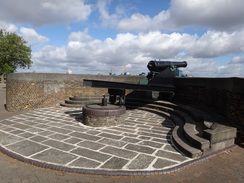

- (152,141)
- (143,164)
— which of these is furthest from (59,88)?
(143,164)

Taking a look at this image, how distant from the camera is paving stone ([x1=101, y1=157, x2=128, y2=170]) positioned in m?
3.34

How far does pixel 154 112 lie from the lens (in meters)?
8.55

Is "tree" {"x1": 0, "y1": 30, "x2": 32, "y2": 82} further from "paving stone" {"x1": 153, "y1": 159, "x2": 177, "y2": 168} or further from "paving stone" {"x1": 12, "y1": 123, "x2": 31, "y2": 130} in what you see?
"paving stone" {"x1": 153, "y1": 159, "x2": 177, "y2": 168}

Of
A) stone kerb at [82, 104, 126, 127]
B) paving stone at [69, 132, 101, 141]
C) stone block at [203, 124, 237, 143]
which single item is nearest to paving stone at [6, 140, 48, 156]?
paving stone at [69, 132, 101, 141]

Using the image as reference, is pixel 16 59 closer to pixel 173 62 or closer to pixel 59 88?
pixel 59 88

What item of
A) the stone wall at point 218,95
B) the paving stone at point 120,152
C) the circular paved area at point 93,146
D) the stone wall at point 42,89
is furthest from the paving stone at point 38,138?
the stone wall at point 42,89

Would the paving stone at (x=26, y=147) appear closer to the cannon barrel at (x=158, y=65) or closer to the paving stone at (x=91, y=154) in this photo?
the paving stone at (x=91, y=154)

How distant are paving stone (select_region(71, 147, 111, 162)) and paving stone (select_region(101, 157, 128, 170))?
0.51 ft

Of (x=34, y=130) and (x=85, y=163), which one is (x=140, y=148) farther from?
(x=34, y=130)

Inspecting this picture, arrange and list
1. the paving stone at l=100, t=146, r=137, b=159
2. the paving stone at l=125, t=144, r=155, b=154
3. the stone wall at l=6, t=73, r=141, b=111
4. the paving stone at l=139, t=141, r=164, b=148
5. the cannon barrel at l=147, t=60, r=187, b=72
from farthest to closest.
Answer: the cannon barrel at l=147, t=60, r=187, b=72 < the stone wall at l=6, t=73, r=141, b=111 < the paving stone at l=139, t=141, r=164, b=148 < the paving stone at l=125, t=144, r=155, b=154 < the paving stone at l=100, t=146, r=137, b=159

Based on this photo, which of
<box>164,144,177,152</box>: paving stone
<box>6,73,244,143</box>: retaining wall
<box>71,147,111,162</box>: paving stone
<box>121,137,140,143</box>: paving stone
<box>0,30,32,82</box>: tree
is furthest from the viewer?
<box>0,30,32,82</box>: tree

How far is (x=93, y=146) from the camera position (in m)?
4.34

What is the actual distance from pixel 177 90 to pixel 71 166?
25.2 feet

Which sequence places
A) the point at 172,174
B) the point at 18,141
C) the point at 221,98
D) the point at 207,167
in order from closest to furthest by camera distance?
the point at 172,174, the point at 207,167, the point at 18,141, the point at 221,98
